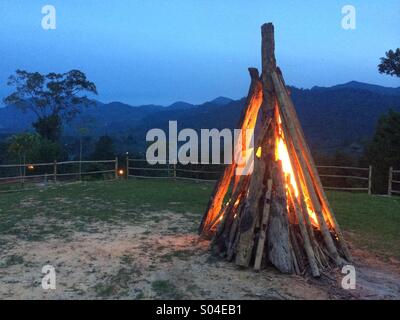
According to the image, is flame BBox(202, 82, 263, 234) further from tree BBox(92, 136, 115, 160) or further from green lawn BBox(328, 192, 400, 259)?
tree BBox(92, 136, 115, 160)

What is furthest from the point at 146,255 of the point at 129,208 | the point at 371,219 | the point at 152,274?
the point at 371,219

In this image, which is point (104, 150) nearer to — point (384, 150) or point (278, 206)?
A: point (384, 150)

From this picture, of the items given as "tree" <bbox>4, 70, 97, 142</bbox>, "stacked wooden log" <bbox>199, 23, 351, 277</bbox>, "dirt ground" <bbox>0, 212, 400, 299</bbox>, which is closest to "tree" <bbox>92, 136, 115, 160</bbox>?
"tree" <bbox>4, 70, 97, 142</bbox>

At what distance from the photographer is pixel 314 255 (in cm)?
514

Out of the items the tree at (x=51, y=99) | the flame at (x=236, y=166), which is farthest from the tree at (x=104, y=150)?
the flame at (x=236, y=166)

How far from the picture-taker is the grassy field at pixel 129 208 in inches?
286

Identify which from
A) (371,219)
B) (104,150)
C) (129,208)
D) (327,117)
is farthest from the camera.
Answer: (327,117)

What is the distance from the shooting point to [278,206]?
17.5ft

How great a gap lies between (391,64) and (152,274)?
2091 centimetres

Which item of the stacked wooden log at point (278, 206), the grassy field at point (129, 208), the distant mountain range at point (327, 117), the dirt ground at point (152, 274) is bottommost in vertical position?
the dirt ground at point (152, 274)

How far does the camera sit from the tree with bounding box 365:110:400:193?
59.2 ft

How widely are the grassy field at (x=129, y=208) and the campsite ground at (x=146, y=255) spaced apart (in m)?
0.02

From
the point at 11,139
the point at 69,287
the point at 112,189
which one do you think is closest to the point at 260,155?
the point at 69,287

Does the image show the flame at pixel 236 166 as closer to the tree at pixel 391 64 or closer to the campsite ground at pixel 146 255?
the campsite ground at pixel 146 255
